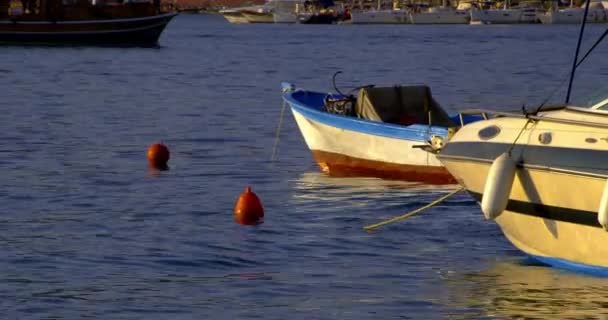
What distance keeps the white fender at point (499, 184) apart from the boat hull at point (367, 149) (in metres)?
6.86

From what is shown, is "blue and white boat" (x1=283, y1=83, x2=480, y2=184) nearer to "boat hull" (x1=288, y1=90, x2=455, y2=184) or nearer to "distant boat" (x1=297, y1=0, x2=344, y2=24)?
"boat hull" (x1=288, y1=90, x2=455, y2=184)

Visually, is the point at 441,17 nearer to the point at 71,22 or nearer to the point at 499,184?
the point at 71,22

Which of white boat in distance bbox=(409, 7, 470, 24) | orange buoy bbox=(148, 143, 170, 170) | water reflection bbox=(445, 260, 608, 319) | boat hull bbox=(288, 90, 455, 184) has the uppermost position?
water reflection bbox=(445, 260, 608, 319)

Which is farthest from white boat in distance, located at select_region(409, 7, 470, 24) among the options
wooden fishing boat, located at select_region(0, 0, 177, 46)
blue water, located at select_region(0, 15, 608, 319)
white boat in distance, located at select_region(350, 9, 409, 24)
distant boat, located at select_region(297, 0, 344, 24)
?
blue water, located at select_region(0, 15, 608, 319)

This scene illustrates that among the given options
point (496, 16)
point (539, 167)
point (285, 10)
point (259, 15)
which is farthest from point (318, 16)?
point (539, 167)

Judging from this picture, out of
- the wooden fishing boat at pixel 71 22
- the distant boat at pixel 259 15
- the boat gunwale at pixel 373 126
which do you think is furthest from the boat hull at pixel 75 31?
the distant boat at pixel 259 15

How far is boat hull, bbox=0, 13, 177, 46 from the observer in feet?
233

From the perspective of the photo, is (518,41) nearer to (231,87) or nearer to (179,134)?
(231,87)

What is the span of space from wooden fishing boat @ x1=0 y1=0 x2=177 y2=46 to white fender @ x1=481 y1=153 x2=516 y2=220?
56.6m

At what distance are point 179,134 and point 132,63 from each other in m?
33.0

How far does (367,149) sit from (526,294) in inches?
336

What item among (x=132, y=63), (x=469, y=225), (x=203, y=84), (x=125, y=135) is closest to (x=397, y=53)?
(x=132, y=63)

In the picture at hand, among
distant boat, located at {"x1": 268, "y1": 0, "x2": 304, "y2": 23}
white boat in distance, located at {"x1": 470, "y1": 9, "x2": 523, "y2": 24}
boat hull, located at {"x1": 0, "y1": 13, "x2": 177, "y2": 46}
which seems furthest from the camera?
distant boat, located at {"x1": 268, "y1": 0, "x2": 304, "y2": 23}

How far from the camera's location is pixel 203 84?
51312 millimetres
